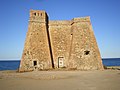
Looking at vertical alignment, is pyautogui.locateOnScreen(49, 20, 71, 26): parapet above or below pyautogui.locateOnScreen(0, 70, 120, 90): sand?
above

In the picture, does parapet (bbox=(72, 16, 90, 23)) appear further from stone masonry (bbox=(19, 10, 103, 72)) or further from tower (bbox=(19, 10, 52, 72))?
tower (bbox=(19, 10, 52, 72))

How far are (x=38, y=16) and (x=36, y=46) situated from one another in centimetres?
499

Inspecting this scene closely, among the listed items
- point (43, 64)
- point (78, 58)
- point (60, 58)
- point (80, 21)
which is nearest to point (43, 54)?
point (43, 64)

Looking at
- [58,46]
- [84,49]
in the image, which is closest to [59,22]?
[58,46]

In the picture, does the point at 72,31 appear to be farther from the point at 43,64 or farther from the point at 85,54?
the point at 43,64

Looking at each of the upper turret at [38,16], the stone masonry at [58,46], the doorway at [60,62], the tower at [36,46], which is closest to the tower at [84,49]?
the stone masonry at [58,46]

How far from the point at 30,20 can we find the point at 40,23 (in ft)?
5.37

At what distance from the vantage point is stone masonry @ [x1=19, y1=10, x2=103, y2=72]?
849 inches

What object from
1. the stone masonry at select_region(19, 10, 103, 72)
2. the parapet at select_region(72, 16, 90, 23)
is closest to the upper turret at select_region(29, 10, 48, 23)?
the stone masonry at select_region(19, 10, 103, 72)

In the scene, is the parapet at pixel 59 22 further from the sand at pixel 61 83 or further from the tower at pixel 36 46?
the sand at pixel 61 83

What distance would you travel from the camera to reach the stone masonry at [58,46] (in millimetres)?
21562

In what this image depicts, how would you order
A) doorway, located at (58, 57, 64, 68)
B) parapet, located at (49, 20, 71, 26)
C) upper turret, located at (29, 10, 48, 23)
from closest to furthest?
upper turret, located at (29, 10, 48, 23)
doorway, located at (58, 57, 64, 68)
parapet, located at (49, 20, 71, 26)

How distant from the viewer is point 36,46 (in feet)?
71.7

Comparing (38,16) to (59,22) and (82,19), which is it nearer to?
(59,22)
